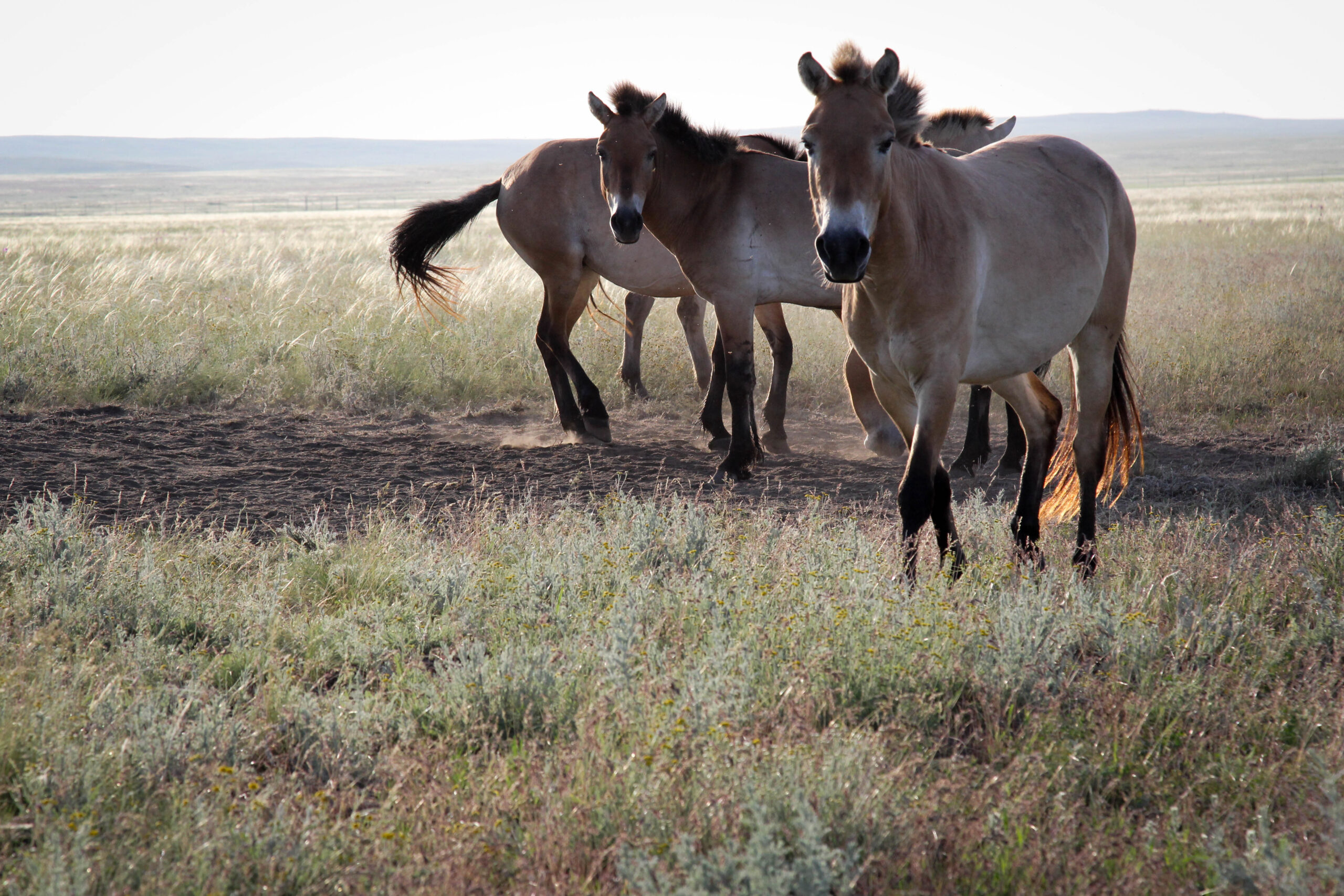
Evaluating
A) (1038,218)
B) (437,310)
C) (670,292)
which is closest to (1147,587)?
(1038,218)

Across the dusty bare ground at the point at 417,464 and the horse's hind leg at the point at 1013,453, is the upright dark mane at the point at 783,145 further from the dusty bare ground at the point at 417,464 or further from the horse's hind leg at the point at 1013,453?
the horse's hind leg at the point at 1013,453

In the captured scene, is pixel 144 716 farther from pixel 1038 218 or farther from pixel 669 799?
pixel 1038 218

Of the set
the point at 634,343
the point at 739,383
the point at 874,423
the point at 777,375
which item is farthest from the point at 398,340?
the point at 874,423

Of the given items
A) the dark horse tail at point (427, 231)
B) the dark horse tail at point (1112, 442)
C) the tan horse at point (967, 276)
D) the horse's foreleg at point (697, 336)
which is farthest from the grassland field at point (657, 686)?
the dark horse tail at point (427, 231)

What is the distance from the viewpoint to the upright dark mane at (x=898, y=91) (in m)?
3.63

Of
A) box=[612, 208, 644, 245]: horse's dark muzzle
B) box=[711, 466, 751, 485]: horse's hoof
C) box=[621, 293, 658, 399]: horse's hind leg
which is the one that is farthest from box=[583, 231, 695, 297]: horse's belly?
box=[711, 466, 751, 485]: horse's hoof

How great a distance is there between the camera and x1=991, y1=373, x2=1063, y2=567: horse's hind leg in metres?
4.61

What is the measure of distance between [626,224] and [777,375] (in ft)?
6.81

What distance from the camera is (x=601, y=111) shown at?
6340mm

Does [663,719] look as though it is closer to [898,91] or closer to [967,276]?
[967,276]

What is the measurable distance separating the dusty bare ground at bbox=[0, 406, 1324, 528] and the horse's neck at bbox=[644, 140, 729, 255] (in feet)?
5.53

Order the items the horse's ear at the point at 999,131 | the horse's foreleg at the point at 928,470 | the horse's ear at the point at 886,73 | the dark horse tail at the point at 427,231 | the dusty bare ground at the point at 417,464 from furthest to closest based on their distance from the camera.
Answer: the dark horse tail at the point at 427,231 < the horse's ear at the point at 999,131 < the dusty bare ground at the point at 417,464 < the horse's foreleg at the point at 928,470 < the horse's ear at the point at 886,73

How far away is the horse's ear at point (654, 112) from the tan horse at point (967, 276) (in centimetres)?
197

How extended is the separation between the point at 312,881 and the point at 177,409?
7085 millimetres
